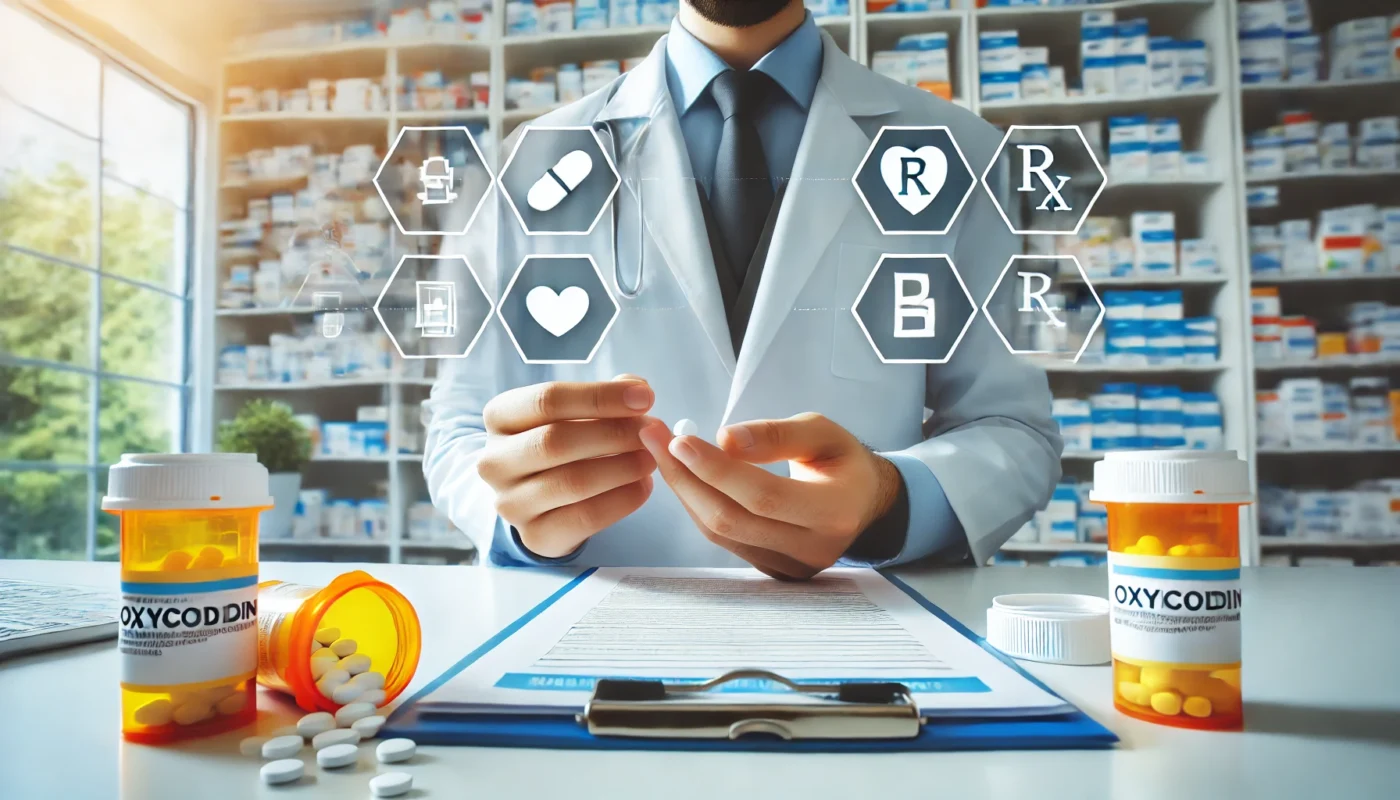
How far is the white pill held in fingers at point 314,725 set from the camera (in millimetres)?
251

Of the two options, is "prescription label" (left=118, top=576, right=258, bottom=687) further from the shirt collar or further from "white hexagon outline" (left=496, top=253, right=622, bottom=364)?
the shirt collar

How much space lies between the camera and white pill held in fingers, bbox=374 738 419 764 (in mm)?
232

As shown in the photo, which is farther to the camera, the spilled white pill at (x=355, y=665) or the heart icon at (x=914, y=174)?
the heart icon at (x=914, y=174)

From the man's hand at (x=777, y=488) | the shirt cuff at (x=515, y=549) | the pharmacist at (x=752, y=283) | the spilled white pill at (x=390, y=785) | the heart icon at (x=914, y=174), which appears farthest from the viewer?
the heart icon at (x=914, y=174)

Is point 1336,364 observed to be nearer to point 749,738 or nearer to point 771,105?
point 771,105

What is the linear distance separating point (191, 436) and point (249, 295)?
33cm

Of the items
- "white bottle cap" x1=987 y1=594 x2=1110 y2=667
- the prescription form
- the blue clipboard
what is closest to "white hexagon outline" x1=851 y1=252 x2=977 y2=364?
the prescription form

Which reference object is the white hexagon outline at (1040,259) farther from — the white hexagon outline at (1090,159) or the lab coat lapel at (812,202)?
the lab coat lapel at (812,202)

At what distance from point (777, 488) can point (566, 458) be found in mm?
145

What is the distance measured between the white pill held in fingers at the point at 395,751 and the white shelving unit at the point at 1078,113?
1547mm

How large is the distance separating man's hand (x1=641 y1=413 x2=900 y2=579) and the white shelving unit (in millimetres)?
1292

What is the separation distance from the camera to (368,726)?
25 cm

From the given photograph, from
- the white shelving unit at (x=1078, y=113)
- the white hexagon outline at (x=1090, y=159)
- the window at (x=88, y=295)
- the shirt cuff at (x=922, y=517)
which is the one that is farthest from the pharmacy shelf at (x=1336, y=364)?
the window at (x=88, y=295)

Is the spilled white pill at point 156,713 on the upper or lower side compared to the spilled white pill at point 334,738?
upper
